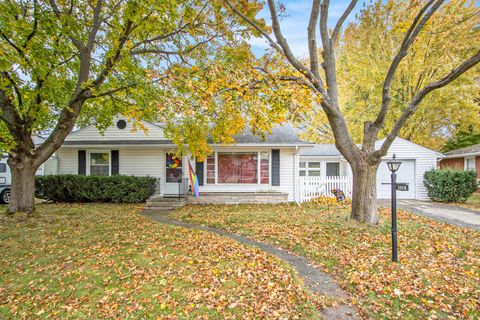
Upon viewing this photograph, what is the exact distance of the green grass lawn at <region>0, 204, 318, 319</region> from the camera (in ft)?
11.0

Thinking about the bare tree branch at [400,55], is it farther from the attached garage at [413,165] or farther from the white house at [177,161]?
the attached garage at [413,165]

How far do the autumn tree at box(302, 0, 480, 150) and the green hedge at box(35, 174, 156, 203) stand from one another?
16.2 meters

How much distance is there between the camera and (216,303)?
11.2 feet

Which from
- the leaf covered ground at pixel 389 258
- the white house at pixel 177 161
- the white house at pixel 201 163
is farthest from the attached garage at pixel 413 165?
the leaf covered ground at pixel 389 258

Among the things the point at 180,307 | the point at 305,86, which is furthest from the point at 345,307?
the point at 305,86

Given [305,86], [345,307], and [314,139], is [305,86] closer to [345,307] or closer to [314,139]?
[345,307]

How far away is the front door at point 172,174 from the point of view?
13.2 metres

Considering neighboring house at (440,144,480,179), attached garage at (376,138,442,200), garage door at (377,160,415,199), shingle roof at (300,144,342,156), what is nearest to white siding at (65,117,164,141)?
shingle roof at (300,144,342,156)

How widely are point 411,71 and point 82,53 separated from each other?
1933cm

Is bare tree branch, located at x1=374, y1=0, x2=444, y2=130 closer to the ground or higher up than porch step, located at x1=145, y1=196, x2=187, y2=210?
higher up

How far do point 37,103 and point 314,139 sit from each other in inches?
838

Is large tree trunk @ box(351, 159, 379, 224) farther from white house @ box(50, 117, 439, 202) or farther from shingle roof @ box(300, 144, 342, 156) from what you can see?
shingle roof @ box(300, 144, 342, 156)

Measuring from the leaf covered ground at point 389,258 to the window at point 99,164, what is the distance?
7.14m

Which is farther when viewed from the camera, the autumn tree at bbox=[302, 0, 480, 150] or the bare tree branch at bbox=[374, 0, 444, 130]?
the autumn tree at bbox=[302, 0, 480, 150]
